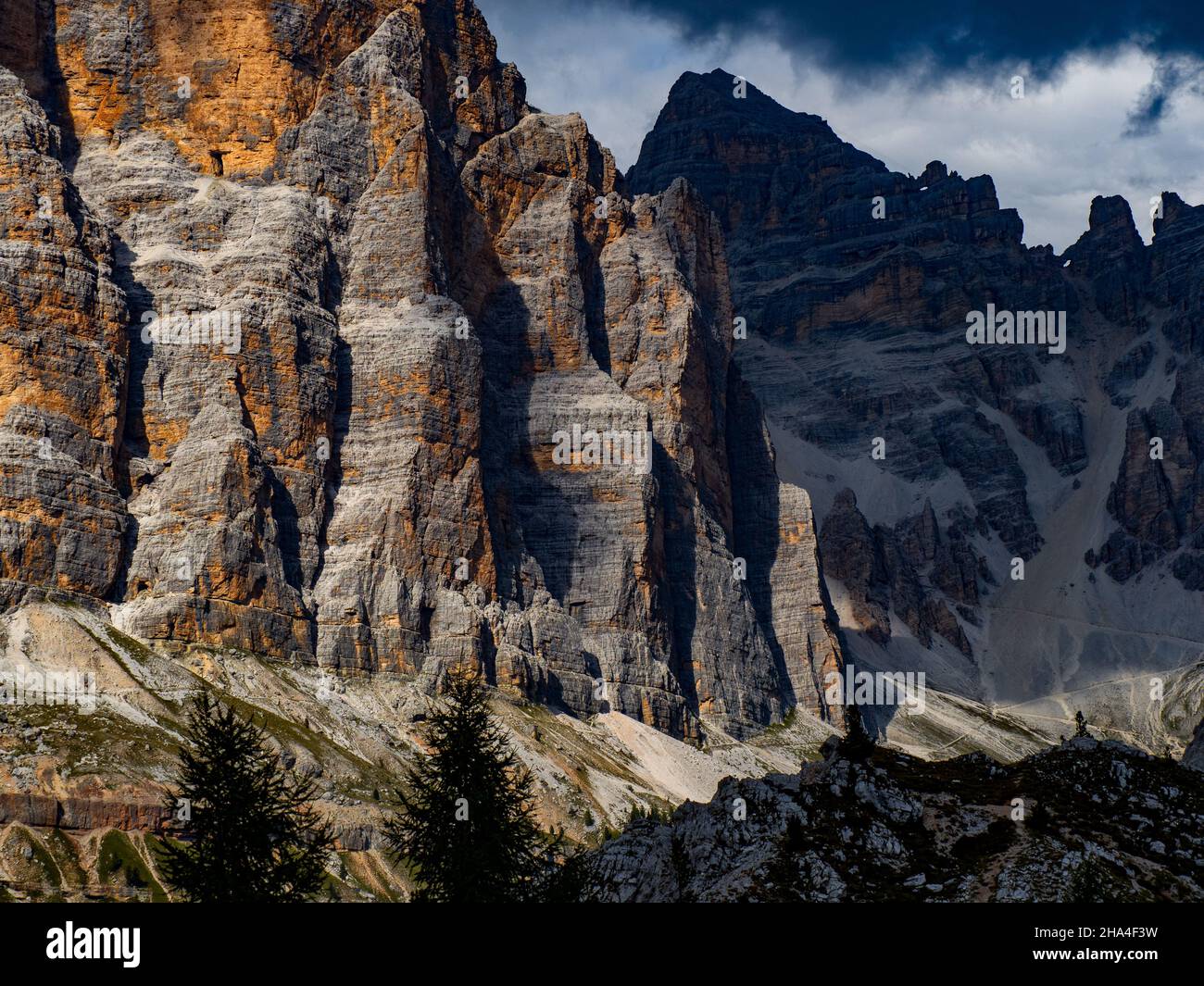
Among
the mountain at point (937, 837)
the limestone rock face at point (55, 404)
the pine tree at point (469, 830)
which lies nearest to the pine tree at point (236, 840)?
the pine tree at point (469, 830)

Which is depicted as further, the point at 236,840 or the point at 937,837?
the point at 236,840

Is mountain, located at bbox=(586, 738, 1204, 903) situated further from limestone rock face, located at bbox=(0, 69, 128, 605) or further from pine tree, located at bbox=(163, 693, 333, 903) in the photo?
limestone rock face, located at bbox=(0, 69, 128, 605)

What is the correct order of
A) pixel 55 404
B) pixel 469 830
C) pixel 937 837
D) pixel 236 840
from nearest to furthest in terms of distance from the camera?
pixel 937 837 < pixel 236 840 < pixel 469 830 < pixel 55 404

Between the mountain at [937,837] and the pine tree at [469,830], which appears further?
the pine tree at [469,830]

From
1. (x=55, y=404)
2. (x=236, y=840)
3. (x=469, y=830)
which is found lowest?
(x=469, y=830)

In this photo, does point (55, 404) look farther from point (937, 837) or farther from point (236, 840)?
point (937, 837)

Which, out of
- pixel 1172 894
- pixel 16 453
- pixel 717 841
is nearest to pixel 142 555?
Answer: pixel 16 453

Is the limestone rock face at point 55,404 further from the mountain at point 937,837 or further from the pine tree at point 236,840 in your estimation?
the mountain at point 937,837

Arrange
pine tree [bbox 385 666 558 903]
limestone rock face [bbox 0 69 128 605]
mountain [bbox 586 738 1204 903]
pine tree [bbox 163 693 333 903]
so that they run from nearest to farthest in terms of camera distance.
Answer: mountain [bbox 586 738 1204 903]
pine tree [bbox 163 693 333 903]
pine tree [bbox 385 666 558 903]
limestone rock face [bbox 0 69 128 605]

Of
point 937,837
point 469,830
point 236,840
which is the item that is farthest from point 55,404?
point 937,837

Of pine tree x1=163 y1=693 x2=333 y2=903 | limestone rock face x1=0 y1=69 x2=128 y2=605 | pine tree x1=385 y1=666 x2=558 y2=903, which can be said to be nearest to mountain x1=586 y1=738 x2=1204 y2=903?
pine tree x1=385 y1=666 x2=558 y2=903

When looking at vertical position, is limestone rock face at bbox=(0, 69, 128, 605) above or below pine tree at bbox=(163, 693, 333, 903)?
above
